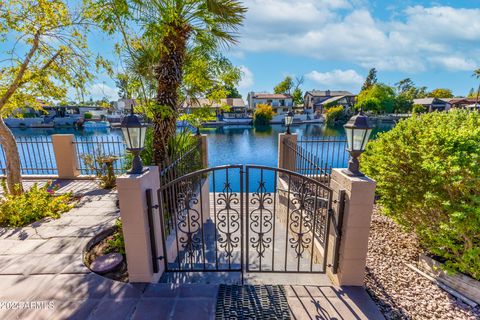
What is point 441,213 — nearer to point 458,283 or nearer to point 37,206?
point 458,283

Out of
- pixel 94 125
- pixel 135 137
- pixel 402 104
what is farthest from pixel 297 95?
pixel 135 137

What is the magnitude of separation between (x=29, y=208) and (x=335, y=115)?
40.9m

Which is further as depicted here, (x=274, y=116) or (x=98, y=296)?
(x=274, y=116)

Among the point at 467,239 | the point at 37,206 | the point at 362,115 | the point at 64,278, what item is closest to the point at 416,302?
the point at 467,239

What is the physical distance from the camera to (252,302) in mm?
2281

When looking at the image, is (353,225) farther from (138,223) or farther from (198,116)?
(198,116)

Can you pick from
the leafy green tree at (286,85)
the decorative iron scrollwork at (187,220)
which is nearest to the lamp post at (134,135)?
the decorative iron scrollwork at (187,220)

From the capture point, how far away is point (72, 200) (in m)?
4.98

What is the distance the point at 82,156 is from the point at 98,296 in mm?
5459

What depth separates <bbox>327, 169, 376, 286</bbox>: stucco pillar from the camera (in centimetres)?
229

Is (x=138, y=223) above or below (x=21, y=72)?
below

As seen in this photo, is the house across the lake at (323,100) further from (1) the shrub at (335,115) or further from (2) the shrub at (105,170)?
(2) the shrub at (105,170)

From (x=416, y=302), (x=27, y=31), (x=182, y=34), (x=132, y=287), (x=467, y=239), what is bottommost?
(x=416, y=302)

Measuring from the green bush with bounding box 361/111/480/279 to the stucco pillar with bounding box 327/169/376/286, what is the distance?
110 cm
